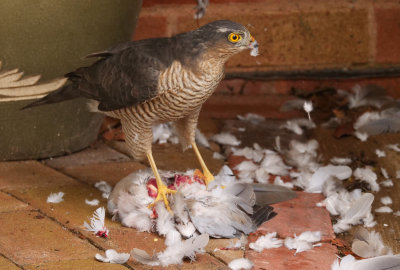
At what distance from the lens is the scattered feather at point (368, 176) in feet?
10.5

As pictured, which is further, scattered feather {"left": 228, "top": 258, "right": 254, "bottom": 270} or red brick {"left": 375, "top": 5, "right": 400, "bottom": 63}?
red brick {"left": 375, "top": 5, "right": 400, "bottom": 63}

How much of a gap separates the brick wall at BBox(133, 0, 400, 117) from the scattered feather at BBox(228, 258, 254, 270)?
1746 millimetres

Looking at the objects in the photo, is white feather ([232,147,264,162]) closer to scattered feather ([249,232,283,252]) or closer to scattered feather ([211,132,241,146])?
scattered feather ([211,132,241,146])

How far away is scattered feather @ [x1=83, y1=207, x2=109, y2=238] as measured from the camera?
2668 millimetres

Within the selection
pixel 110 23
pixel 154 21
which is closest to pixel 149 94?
pixel 110 23

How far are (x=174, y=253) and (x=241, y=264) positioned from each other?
0.75ft

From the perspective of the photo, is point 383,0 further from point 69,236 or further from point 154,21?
point 69,236

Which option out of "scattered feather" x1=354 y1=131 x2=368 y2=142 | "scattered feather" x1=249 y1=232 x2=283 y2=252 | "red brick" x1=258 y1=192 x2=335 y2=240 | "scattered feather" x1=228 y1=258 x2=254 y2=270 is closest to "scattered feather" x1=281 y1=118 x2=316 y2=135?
"scattered feather" x1=354 y1=131 x2=368 y2=142

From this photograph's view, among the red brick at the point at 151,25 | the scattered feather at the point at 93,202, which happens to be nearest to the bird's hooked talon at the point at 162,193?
the scattered feather at the point at 93,202

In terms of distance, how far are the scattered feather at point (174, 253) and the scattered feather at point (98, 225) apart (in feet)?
0.79

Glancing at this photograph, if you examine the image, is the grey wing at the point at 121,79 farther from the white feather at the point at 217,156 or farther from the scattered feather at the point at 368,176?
the scattered feather at the point at 368,176

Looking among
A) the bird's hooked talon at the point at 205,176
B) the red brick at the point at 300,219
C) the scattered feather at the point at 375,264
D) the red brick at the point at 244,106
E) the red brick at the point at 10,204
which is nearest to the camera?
the scattered feather at the point at 375,264

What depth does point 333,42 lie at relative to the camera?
425cm

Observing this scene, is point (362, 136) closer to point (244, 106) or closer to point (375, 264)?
point (244, 106)
